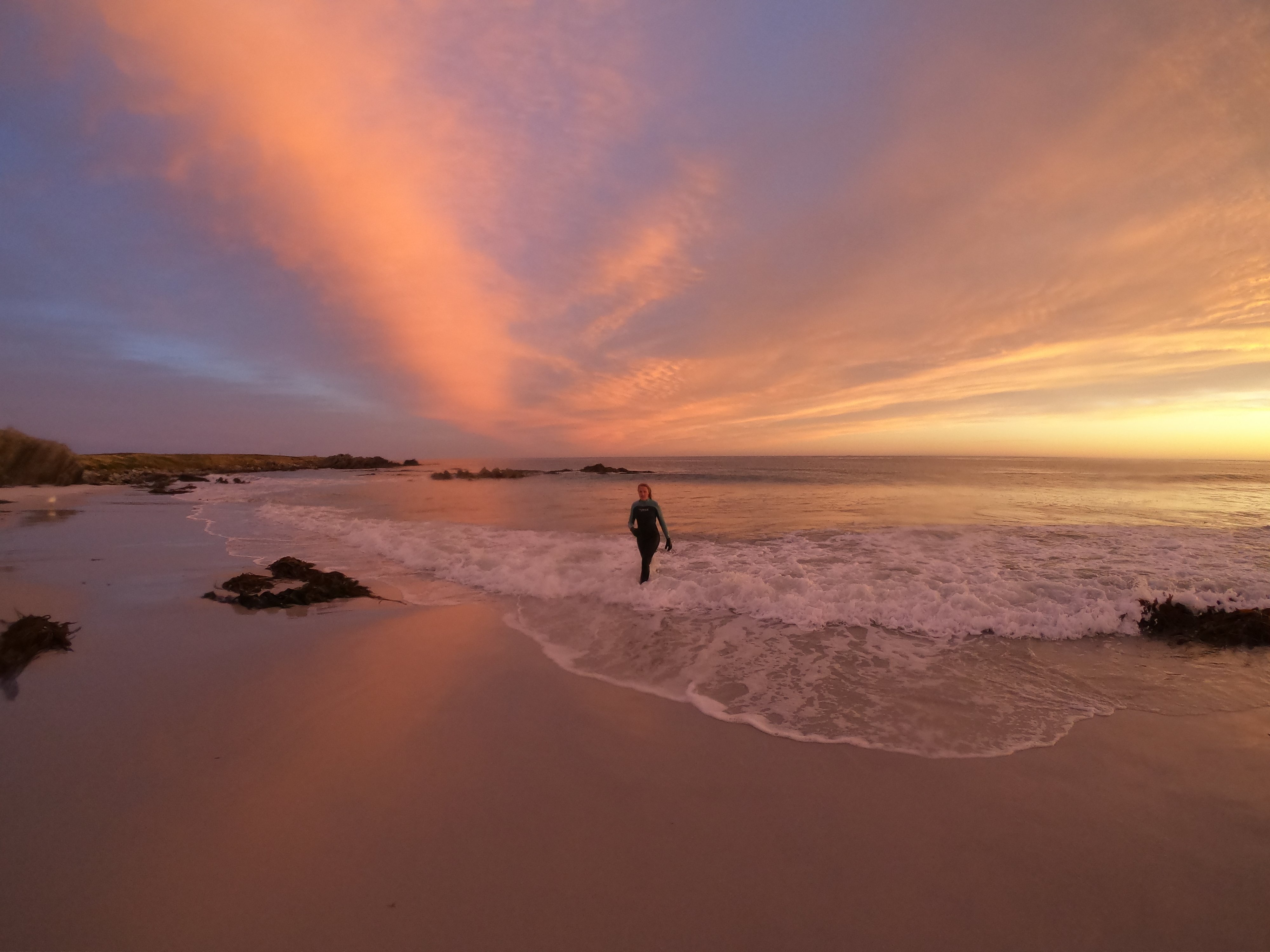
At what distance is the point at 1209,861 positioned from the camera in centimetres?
326

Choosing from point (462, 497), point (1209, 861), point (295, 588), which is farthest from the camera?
point (462, 497)

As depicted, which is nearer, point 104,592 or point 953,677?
point 953,677

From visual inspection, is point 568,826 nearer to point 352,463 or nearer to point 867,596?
point 867,596

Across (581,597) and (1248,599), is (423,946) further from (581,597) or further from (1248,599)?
(1248,599)

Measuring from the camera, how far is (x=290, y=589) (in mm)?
9031

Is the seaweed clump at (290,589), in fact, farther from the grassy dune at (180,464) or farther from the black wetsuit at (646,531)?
the grassy dune at (180,464)

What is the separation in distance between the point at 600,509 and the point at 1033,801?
2176cm


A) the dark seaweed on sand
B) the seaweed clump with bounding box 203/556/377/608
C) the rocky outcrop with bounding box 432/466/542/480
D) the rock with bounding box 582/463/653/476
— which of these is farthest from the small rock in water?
the rock with bounding box 582/463/653/476

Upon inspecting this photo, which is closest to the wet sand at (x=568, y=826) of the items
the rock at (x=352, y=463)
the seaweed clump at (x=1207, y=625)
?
the seaweed clump at (x=1207, y=625)

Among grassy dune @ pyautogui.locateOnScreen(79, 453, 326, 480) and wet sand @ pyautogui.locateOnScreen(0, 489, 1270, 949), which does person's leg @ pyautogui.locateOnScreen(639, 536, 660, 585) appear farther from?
grassy dune @ pyautogui.locateOnScreen(79, 453, 326, 480)

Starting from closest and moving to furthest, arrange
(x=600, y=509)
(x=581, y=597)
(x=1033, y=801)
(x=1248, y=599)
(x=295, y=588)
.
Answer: (x=1033, y=801) < (x=1248, y=599) < (x=295, y=588) < (x=581, y=597) < (x=600, y=509)

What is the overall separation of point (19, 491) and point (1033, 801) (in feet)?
168

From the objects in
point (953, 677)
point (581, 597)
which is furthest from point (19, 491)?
point (953, 677)

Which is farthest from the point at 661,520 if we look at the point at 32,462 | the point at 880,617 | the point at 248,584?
the point at 32,462
